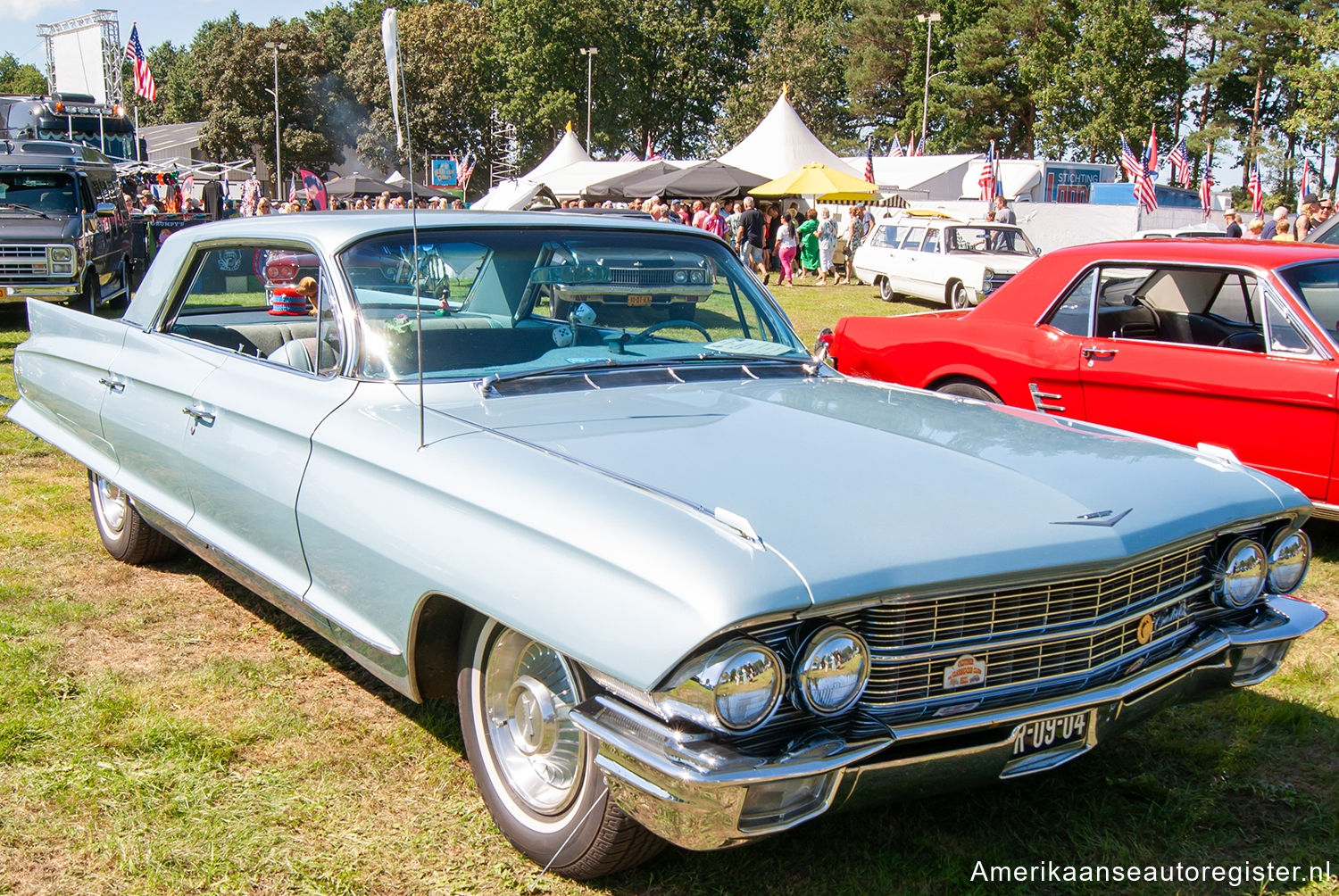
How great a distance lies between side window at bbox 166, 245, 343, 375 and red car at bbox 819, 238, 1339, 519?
1.86 m

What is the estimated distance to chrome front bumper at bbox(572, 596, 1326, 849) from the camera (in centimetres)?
205

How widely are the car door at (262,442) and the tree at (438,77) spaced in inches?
2454

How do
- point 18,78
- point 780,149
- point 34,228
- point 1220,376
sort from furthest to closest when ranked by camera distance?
point 18,78 → point 780,149 → point 34,228 → point 1220,376

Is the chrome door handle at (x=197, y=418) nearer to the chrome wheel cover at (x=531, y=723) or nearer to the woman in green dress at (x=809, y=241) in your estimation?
the chrome wheel cover at (x=531, y=723)

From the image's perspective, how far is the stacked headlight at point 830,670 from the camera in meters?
2.14

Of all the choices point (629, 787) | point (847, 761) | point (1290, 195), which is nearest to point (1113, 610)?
point (847, 761)

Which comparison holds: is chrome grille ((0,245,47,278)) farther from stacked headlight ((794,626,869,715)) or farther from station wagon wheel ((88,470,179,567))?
stacked headlight ((794,626,869,715))

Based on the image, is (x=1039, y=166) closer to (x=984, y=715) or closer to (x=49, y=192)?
(x=49, y=192)

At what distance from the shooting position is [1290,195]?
171 ft

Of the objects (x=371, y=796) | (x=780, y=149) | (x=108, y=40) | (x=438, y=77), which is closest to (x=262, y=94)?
(x=438, y=77)

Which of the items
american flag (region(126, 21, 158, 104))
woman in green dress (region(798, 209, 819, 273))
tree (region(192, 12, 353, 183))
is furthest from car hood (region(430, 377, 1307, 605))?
tree (region(192, 12, 353, 183))

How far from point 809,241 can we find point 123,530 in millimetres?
18537

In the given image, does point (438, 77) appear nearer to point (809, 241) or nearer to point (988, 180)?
point (988, 180)

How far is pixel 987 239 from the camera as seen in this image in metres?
18.0
